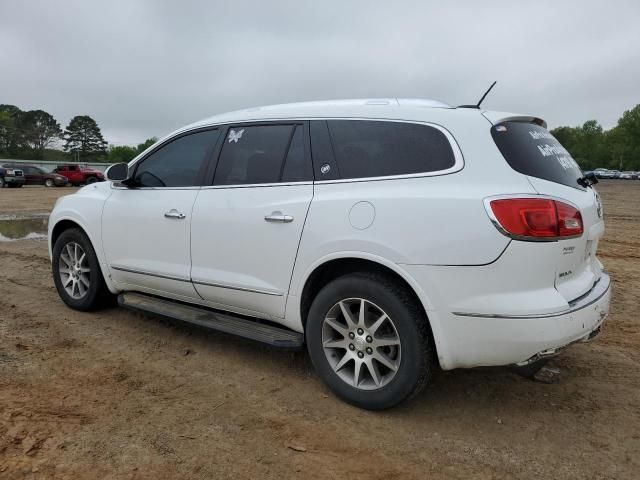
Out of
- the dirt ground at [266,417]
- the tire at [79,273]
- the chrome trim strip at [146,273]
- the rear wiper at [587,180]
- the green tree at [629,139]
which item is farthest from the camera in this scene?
the green tree at [629,139]

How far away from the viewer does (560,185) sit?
2.93 meters

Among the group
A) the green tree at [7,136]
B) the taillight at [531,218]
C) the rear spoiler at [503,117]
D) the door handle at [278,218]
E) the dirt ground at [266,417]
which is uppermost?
the green tree at [7,136]

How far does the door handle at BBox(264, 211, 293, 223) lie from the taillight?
1.27 metres

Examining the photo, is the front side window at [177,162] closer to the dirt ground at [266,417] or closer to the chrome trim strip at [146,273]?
the chrome trim strip at [146,273]

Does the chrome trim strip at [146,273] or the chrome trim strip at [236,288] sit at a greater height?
the chrome trim strip at [236,288]

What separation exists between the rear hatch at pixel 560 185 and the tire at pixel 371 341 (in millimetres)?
820

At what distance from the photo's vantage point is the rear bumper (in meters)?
2.65

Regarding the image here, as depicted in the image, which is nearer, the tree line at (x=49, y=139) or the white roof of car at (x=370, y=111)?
the white roof of car at (x=370, y=111)

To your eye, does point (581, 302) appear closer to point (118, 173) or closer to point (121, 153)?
point (118, 173)

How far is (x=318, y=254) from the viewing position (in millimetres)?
3213

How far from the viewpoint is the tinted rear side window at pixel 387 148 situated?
119 inches

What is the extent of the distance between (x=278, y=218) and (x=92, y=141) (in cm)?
10848

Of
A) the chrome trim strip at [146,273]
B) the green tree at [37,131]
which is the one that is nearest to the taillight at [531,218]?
the chrome trim strip at [146,273]

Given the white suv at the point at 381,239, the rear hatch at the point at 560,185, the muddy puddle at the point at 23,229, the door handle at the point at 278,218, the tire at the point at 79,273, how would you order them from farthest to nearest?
the muddy puddle at the point at 23,229 < the tire at the point at 79,273 < the door handle at the point at 278,218 < the rear hatch at the point at 560,185 < the white suv at the point at 381,239
